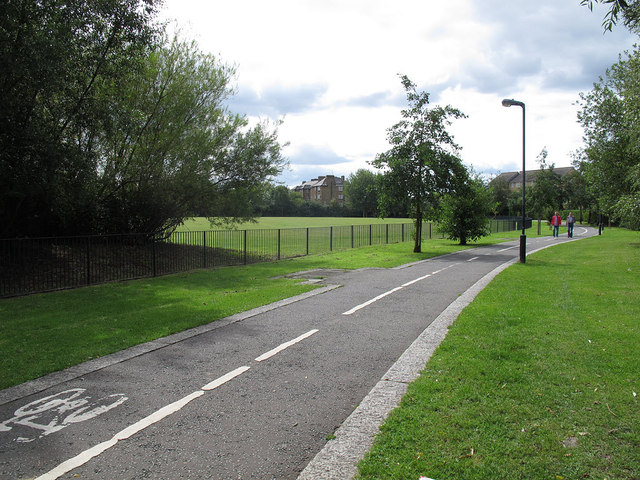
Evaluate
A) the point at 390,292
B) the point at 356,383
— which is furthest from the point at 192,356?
the point at 390,292

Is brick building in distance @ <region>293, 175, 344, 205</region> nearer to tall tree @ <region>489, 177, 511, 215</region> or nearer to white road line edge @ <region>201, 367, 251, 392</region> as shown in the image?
tall tree @ <region>489, 177, 511, 215</region>

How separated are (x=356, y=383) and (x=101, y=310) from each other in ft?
20.9

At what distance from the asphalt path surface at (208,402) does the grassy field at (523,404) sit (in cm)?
61

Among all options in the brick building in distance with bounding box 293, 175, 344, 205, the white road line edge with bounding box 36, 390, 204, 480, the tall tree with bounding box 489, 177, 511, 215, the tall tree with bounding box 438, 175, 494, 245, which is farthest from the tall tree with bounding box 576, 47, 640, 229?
the brick building in distance with bounding box 293, 175, 344, 205

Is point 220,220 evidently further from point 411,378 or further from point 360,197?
point 360,197

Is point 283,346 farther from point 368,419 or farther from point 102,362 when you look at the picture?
point 368,419

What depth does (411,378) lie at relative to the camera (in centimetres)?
481

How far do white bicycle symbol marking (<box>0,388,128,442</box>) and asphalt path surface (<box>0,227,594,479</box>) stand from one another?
10 millimetres

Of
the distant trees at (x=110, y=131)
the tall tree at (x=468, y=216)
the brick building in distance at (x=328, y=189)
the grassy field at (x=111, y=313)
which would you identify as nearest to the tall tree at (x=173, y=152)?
the distant trees at (x=110, y=131)

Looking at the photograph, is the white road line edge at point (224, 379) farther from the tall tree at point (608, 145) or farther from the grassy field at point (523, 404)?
the tall tree at point (608, 145)

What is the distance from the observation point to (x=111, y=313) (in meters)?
8.60

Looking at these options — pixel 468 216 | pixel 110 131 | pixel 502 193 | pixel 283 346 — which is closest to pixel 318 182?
pixel 502 193

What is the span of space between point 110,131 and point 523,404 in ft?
43.3

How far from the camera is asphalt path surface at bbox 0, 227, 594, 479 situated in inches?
128
